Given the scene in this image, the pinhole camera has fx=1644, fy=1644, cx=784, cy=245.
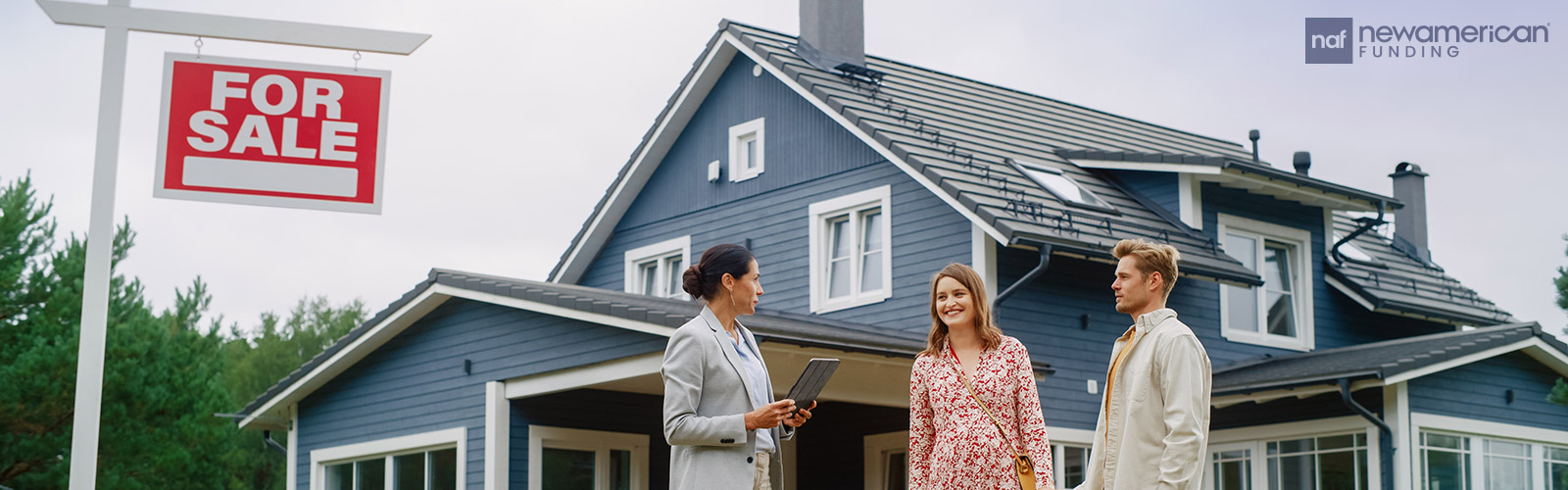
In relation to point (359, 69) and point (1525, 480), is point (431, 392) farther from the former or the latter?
point (1525, 480)

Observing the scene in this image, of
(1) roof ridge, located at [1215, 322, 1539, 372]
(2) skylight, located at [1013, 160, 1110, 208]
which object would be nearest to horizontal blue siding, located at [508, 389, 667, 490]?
(2) skylight, located at [1013, 160, 1110, 208]

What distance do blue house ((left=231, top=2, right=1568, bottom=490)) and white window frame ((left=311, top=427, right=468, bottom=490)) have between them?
1.1 inches

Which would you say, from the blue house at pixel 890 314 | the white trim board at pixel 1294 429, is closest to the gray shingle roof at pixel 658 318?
the blue house at pixel 890 314

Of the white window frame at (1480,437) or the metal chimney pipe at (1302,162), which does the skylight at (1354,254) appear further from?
the white window frame at (1480,437)

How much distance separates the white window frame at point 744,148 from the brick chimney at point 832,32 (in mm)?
938

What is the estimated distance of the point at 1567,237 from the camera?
13.6 metres

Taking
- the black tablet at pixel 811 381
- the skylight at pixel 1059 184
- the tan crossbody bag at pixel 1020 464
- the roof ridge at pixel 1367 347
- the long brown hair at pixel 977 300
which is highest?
the skylight at pixel 1059 184

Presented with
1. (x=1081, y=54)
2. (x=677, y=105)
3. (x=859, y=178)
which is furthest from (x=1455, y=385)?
(x=1081, y=54)

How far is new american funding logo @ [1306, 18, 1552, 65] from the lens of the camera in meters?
16.3

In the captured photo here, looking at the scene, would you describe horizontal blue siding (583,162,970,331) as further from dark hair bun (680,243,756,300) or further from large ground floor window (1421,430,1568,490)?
dark hair bun (680,243,756,300)

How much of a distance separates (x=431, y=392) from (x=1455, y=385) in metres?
9.53

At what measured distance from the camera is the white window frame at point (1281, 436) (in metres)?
15.0

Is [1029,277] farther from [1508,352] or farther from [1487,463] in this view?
[1487,463]

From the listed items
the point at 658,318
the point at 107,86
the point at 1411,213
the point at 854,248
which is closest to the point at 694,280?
the point at 107,86
